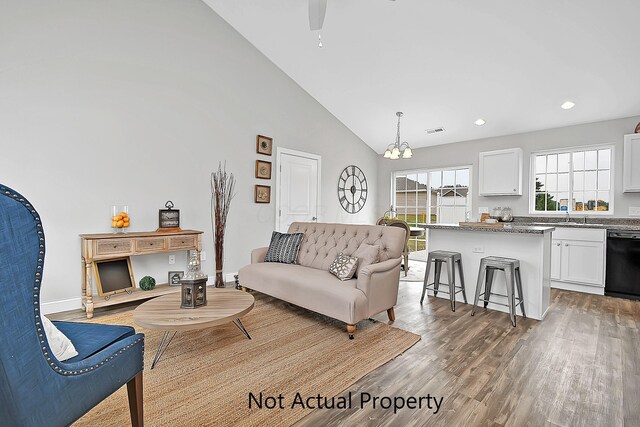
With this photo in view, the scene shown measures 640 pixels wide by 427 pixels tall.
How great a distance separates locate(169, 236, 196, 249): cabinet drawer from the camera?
3.69m

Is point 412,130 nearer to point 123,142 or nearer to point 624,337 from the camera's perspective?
point 624,337

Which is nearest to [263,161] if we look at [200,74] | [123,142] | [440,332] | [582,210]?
[200,74]

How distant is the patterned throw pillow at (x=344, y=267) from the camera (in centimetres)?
300

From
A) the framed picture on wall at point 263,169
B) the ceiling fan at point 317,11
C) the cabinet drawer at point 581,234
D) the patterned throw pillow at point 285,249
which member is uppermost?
the ceiling fan at point 317,11

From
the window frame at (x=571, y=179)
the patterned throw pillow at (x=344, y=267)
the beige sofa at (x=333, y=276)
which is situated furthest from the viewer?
the window frame at (x=571, y=179)

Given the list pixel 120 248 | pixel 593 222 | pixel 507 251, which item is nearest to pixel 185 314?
pixel 120 248

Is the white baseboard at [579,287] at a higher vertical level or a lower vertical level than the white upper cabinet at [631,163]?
lower

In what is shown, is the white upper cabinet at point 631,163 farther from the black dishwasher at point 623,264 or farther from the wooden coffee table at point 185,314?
the wooden coffee table at point 185,314

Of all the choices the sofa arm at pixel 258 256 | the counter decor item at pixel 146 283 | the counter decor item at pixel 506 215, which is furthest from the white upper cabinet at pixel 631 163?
the counter decor item at pixel 146 283

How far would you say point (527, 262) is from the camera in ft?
10.6

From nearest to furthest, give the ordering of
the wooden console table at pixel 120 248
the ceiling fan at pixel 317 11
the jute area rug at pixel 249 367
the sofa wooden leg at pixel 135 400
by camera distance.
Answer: the sofa wooden leg at pixel 135 400 → the jute area rug at pixel 249 367 → the ceiling fan at pixel 317 11 → the wooden console table at pixel 120 248

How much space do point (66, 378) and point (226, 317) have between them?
1.19 metres

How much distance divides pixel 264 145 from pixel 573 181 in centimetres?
498

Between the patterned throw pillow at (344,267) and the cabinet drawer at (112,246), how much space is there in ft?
7.28
